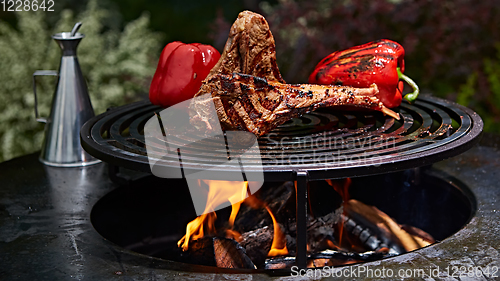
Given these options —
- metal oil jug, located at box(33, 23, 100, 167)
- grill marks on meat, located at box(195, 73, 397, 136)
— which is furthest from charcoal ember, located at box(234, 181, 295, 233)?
metal oil jug, located at box(33, 23, 100, 167)

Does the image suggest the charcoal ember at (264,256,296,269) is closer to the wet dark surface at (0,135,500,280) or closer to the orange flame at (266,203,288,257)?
the orange flame at (266,203,288,257)

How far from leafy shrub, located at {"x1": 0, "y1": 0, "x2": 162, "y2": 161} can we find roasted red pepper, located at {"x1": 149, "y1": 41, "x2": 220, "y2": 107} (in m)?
3.14

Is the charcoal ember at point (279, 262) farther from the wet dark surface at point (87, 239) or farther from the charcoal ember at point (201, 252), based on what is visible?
the wet dark surface at point (87, 239)

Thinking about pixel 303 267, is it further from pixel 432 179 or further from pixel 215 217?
pixel 432 179

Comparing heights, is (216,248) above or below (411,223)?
above

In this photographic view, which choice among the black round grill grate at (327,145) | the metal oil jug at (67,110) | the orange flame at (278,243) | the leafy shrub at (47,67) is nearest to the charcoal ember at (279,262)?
the orange flame at (278,243)

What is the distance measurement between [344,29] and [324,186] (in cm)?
316

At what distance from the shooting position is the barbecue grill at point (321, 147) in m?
1.66

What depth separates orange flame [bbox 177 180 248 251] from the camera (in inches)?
87.4

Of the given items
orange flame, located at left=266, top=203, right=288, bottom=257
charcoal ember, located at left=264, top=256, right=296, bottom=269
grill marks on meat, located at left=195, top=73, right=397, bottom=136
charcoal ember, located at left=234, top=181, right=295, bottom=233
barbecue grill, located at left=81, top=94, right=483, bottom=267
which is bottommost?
charcoal ember, located at left=264, top=256, right=296, bottom=269

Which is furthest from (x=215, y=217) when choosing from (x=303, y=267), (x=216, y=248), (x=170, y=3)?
(x=170, y=3)

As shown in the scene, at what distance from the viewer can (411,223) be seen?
267 cm

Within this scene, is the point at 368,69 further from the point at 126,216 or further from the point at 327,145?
→ the point at 126,216

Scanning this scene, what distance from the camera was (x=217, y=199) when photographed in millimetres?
2254
